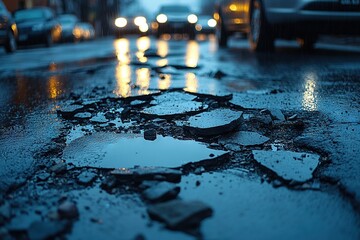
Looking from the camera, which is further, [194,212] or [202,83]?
[202,83]

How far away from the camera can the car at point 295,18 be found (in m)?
5.59

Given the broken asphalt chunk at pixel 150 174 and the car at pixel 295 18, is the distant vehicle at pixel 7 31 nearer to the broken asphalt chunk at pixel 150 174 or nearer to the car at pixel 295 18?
the car at pixel 295 18

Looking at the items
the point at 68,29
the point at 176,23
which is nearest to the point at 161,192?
the point at 176,23

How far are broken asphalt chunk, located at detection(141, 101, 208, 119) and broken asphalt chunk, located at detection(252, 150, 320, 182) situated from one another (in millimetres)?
904

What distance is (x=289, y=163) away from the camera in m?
1.97

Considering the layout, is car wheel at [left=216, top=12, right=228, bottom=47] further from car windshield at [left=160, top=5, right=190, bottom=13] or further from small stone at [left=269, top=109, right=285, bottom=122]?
small stone at [left=269, top=109, right=285, bottom=122]

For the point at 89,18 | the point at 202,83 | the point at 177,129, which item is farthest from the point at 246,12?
the point at 89,18

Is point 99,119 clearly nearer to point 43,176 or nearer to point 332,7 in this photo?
point 43,176

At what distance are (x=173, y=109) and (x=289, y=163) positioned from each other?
4.12ft

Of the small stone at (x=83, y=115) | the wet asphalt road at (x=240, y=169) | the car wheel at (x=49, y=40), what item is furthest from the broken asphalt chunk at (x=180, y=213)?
the car wheel at (x=49, y=40)

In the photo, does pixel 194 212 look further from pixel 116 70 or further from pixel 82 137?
pixel 116 70

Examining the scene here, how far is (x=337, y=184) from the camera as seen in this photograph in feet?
5.70

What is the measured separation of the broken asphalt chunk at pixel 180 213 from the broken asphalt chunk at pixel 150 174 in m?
0.27

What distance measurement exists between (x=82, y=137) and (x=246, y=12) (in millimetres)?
6251
